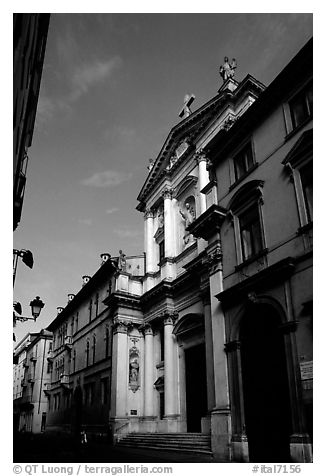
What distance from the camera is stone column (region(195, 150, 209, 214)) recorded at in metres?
22.8

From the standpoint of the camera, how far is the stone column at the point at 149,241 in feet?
90.1

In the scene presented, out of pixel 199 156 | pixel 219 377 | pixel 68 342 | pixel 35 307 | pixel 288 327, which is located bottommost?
pixel 219 377

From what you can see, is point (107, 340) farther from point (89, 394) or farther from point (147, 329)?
point (89, 394)

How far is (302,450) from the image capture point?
10383 mm

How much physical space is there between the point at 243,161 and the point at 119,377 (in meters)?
15.5

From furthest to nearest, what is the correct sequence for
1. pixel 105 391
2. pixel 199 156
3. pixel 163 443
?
pixel 105 391 → pixel 199 156 → pixel 163 443

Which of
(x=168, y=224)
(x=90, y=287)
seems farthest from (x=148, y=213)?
(x=90, y=287)

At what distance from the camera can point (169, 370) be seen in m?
22.4

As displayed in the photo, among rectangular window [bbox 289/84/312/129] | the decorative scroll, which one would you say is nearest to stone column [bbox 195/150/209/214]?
rectangular window [bbox 289/84/312/129]

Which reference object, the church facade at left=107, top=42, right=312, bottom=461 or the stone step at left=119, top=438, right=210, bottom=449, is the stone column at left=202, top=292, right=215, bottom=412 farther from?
the stone step at left=119, top=438, right=210, bottom=449

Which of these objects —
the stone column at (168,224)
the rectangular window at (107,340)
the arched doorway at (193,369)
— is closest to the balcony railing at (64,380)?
the rectangular window at (107,340)

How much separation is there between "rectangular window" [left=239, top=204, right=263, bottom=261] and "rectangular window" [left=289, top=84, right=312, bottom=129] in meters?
3.02

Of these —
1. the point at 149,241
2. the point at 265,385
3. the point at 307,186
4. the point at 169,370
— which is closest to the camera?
the point at 307,186
